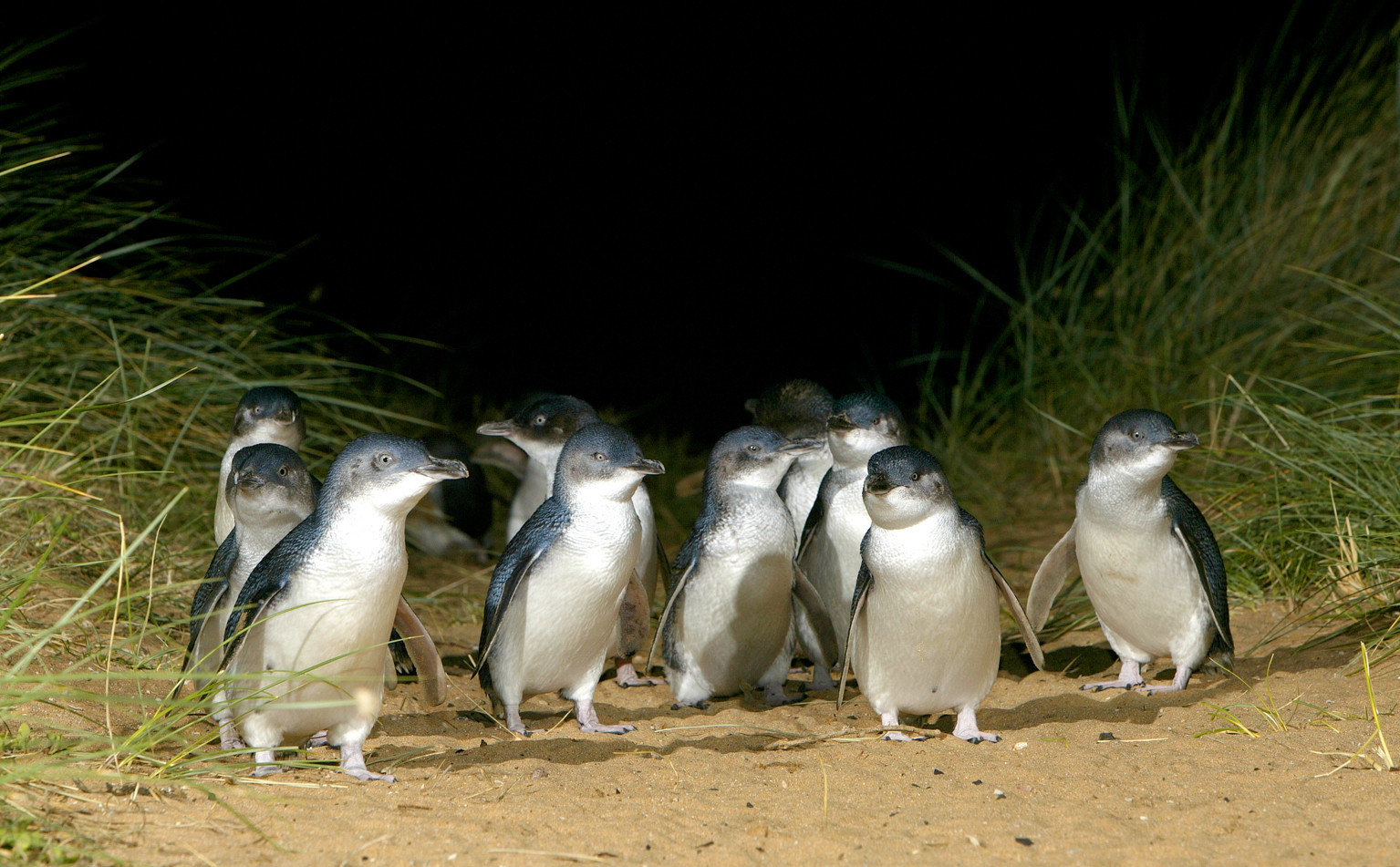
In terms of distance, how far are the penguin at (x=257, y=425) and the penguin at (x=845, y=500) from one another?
1771 millimetres

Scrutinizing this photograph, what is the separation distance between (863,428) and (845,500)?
10.2 inches

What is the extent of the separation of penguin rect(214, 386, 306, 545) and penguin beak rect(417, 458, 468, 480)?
1.39 meters

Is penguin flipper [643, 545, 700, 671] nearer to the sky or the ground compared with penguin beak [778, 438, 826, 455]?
nearer to the ground

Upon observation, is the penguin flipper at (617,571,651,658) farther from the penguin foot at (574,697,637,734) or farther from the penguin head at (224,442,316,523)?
the penguin head at (224,442,316,523)

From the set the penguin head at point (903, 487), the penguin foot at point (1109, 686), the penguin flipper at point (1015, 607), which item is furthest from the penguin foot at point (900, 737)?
the penguin foot at point (1109, 686)

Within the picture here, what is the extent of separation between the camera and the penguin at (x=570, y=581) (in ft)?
12.4

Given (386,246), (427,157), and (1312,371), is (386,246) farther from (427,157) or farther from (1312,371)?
(1312,371)

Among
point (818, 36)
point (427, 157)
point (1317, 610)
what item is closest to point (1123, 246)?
point (1317, 610)

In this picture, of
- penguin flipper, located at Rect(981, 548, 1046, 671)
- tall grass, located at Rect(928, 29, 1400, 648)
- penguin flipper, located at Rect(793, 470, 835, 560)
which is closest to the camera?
penguin flipper, located at Rect(981, 548, 1046, 671)

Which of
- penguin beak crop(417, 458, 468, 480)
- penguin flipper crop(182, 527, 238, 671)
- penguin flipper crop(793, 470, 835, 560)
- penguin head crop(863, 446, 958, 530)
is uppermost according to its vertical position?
penguin beak crop(417, 458, 468, 480)

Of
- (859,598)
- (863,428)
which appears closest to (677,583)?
(859,598)

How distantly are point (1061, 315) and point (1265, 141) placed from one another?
1468 millimetres

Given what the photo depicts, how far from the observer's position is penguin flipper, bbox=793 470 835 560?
14.9 feet

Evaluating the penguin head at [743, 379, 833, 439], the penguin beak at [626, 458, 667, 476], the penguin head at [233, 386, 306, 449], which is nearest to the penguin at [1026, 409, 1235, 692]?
the penguin head at [743, 379, 833, 439]
